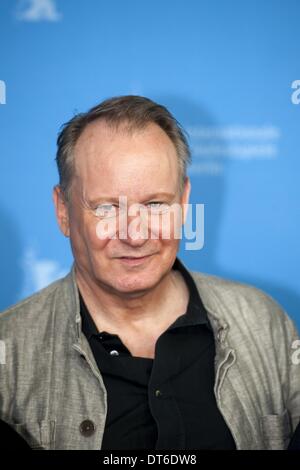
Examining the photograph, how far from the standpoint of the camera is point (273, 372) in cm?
161

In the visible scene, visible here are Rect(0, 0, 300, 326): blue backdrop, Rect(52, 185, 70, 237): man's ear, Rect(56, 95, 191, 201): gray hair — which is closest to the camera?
Rect(56, 95, 191, 201): gray hair

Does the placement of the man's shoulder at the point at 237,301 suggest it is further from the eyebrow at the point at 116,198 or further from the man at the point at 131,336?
the eyebrow at the point at 116,198

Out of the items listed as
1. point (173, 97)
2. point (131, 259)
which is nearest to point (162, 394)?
point (131, 259)

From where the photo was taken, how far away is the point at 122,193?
1451 mm

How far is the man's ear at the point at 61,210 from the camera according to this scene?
1.62 meters

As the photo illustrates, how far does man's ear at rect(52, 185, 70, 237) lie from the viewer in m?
1.62

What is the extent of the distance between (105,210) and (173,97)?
1.68 feet

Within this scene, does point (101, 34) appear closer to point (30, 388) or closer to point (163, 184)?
point (163, 184)

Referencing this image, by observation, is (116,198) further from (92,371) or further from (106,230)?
(92,371)

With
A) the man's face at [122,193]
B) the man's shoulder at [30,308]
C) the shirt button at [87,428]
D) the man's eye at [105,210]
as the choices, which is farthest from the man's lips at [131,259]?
the shirt button at [87,428]

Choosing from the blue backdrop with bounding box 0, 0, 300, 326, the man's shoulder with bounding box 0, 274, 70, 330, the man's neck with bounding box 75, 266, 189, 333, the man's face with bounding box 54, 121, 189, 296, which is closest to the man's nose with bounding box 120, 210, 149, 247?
the man's face with bounding box 54, 121, 189, 296

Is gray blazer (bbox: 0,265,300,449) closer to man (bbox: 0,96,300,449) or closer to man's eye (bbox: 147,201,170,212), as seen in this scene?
man (bbox: 0,96,300,449)

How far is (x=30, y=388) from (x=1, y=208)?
0.56 metres
